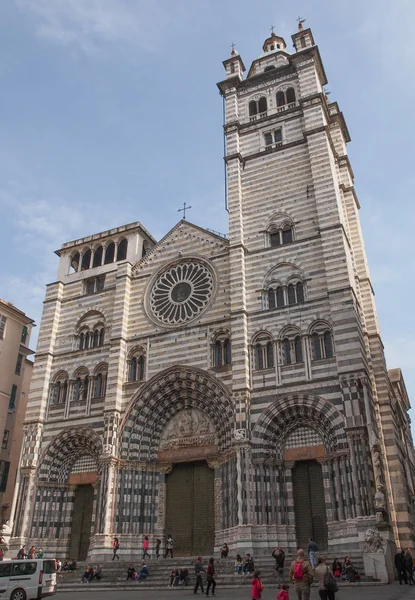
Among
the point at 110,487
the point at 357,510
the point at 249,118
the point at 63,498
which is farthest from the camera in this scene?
the point at 249,118

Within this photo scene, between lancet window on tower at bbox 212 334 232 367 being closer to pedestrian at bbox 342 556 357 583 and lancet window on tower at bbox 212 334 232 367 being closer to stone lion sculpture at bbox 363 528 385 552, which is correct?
stone lion sculpture at bbox 363 528 385 552

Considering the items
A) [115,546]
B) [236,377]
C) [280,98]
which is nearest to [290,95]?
[280,98]

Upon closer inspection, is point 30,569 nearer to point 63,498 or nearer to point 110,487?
point 110,487

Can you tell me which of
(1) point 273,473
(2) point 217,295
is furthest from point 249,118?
(1) point 273,473

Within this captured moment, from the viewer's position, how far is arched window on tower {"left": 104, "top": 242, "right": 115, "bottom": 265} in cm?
3319

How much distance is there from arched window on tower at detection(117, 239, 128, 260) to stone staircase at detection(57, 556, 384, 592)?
55.4 feet

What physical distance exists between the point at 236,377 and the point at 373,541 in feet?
29.6

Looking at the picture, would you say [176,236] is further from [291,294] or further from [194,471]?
[194,471]

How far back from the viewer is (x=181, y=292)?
29.4 metres

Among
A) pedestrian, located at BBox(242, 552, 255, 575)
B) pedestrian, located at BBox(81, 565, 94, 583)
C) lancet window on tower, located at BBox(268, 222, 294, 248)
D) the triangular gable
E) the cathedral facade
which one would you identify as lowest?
pedestrian, located at BBox(81, 565, 94, 583)

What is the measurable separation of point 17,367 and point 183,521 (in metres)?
16.2

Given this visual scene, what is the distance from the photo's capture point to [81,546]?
86.1ft

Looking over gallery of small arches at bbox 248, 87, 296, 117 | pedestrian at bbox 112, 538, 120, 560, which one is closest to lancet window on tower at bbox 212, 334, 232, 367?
pedestrian at bbox 112, 538, 120, 560

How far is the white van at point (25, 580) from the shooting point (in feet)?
50.1
